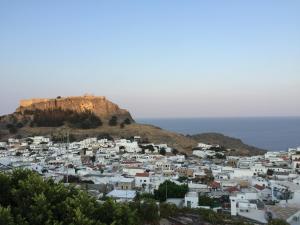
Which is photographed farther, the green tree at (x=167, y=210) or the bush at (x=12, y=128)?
the bush at (x=12, y=128)

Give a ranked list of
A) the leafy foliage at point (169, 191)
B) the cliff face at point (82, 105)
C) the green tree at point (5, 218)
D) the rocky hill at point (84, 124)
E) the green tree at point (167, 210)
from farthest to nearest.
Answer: the cliff face at point (82, 105), the rocky hill at point (84, 124), the leafy foliage at point (169, 191), the green tree at point (167, 210), the green tree at point (5, 218)

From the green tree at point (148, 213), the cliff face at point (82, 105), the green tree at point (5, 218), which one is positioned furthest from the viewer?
the cliff face at point (82, 105)

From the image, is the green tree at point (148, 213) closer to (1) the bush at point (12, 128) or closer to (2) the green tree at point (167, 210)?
(2) the green tree at point (167, 210)

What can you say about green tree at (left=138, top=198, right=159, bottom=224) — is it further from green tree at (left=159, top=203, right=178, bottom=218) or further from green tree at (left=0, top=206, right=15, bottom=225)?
green tree at (left=0, top=206, right=15, bottom=225)

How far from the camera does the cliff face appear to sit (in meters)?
83.7

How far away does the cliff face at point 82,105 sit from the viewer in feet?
275

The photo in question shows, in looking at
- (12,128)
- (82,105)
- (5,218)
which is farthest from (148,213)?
(82,105)

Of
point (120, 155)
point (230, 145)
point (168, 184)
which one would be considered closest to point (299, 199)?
point (168, 184)

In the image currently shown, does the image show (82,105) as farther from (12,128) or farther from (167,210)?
(167,210)

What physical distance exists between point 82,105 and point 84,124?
14.6m

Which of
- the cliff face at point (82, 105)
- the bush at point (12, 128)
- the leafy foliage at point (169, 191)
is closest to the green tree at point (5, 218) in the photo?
the leafy foliage at point (169, 191)

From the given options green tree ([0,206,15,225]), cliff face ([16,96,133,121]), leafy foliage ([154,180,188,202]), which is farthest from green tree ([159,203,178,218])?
cliff face ([16,96,133,121])

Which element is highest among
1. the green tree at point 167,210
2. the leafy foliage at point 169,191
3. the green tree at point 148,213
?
the green tree at point 148,213

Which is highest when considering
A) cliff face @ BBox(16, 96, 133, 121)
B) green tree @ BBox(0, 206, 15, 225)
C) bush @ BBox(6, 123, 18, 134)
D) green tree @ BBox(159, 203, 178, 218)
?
cliff face @ BBox(16, 96, 133, 121)
